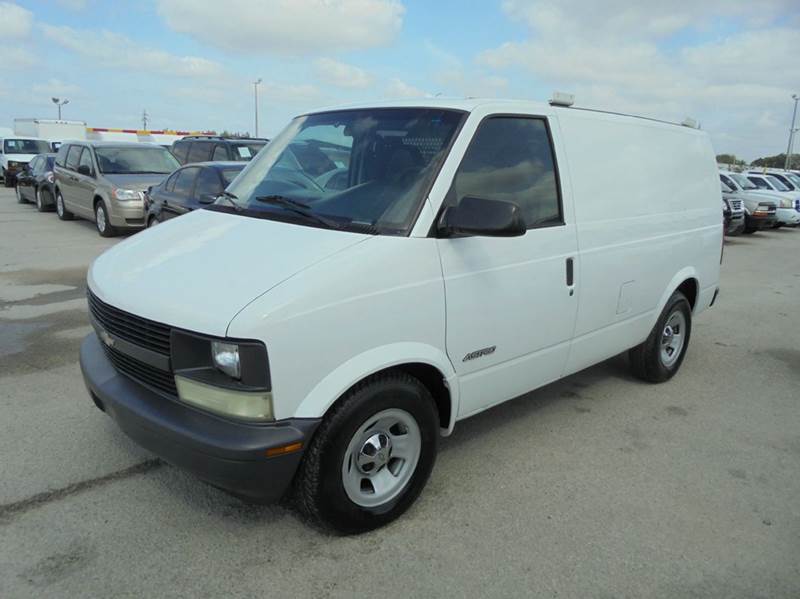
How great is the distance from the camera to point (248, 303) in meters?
2.51

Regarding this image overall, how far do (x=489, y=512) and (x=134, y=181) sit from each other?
11.0 meters

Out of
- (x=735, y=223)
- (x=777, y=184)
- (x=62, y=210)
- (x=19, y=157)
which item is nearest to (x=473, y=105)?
(x=62, y=210)

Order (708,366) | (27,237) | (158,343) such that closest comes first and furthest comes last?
1. (158,343)
2. (708,366)
3. (27,237)

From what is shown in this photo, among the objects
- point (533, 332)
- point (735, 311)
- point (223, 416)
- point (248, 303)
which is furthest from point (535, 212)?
point (735, 311)

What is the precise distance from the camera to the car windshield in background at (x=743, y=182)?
2062 cm

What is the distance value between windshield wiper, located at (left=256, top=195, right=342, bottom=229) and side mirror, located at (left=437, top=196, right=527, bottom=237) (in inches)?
23.1

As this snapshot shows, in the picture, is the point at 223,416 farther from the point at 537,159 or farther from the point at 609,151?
the point at 609,151

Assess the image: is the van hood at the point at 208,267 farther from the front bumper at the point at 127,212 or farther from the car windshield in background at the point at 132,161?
the car windshield in background at the point at 132,161

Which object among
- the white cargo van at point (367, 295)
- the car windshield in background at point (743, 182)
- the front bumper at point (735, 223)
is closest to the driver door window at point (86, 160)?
the white cargo van at point (367, 295)

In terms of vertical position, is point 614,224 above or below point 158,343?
above

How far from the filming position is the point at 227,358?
2.51 metres

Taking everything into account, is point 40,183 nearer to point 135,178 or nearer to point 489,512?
point 135,178

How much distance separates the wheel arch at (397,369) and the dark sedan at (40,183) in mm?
15733

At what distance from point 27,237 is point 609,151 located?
482 inches
